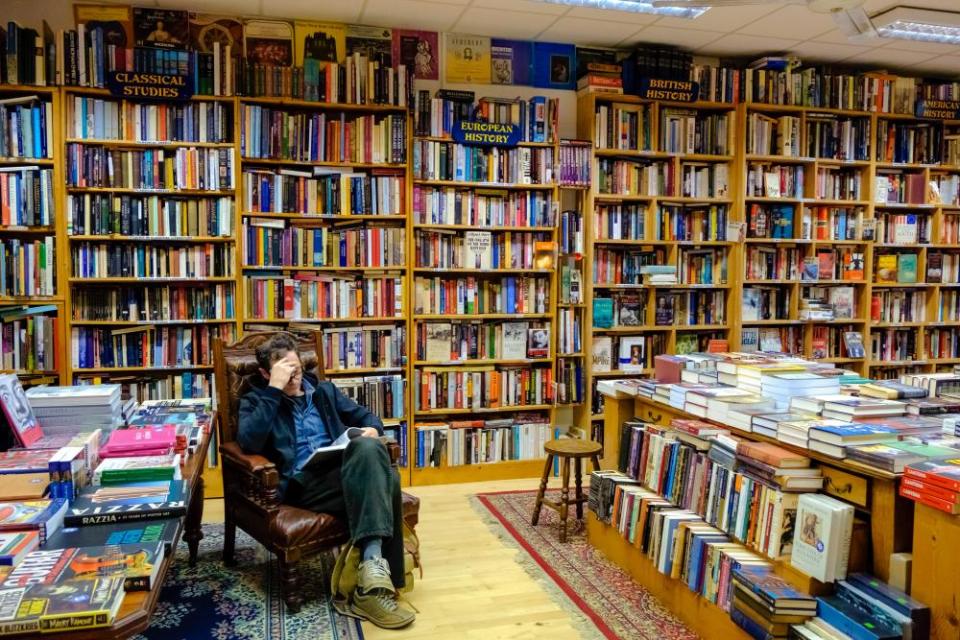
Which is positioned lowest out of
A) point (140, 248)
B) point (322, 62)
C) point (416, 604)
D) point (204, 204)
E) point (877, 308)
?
point (416, 604)

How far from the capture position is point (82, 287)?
13.9 feet

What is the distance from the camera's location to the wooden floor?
108 inches

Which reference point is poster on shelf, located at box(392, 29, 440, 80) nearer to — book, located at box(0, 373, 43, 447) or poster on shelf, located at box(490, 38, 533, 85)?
poster on shelf, located at box(490, 38, 533, 85)

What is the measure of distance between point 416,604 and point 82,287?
277 centimetres

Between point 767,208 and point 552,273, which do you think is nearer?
point 552,273

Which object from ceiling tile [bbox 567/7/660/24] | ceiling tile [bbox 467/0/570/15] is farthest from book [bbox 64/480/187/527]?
ceiling tile [bbox 567/7/660/24]

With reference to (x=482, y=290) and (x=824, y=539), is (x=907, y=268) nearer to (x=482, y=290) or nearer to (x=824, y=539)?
(x=482, y=290)

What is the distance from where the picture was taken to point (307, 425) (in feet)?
10.7

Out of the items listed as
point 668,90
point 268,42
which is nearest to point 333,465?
point 268,42

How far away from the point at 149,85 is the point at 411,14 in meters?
1.59

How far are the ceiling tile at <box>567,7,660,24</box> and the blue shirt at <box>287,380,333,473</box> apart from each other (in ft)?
8.93

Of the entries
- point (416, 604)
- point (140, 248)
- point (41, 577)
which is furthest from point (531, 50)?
point (41, 577)

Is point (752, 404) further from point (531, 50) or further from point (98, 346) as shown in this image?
point (98, 346)

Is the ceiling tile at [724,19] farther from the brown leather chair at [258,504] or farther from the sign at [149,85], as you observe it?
the brown leather chair at [258,504]
